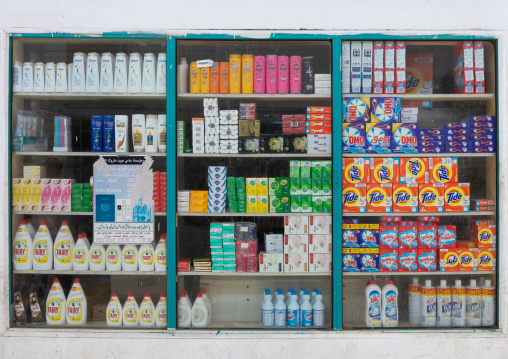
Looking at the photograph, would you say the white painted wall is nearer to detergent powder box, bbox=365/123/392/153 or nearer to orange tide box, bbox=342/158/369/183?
detergent powder box, bbox=365/123/392/153

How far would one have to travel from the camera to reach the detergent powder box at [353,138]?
3.37 meters

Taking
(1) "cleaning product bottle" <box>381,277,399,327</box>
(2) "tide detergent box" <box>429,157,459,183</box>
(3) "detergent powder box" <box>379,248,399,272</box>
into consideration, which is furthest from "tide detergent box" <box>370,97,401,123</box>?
(1) "cleaning product bottle" <box>381,277,399,327</box>

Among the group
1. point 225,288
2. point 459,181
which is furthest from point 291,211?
point 459,181

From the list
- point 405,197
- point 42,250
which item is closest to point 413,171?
point 405,197

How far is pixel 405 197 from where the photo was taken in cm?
338

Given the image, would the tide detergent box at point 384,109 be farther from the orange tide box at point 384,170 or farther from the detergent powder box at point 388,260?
the detergent powder box at point 388,260

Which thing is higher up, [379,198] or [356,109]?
[356,109]

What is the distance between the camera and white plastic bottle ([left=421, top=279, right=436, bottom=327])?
11.0 feet

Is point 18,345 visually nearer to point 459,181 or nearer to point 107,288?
point 107,288

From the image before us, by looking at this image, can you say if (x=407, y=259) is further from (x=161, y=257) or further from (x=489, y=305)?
(x=161, y=257)

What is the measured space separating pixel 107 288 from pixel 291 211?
5.20 ft

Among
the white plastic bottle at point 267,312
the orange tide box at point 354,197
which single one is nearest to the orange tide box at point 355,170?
the orange tide box at point 354,197

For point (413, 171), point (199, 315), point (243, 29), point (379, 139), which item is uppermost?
point (243, 29)

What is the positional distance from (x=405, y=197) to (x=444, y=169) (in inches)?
14.9
